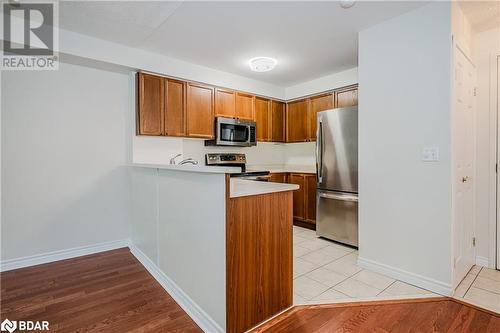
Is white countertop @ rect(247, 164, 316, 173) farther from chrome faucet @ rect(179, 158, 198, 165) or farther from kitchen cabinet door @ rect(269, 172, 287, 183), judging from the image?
chrome faucet @ rect(179, 158, 198, 165)

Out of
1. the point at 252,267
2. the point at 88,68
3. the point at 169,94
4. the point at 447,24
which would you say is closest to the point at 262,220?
the point at 252,267

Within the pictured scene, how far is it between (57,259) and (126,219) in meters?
0.80

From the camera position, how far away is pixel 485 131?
260 cm

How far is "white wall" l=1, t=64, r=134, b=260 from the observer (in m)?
2.61

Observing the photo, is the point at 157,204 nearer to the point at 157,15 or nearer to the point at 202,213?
the point at 202,213

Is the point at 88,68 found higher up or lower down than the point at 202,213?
higher up

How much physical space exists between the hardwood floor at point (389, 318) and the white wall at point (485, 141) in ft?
3.58

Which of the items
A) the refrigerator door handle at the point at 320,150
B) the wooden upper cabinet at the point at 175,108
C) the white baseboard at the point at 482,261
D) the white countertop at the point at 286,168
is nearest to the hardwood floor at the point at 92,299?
the wooden upper cabinet at the point at 175,108

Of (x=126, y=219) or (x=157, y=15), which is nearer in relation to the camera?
(x=157, y=15)

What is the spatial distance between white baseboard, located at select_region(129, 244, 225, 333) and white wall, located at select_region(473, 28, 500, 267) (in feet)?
9.26

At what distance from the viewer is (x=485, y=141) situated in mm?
2600
